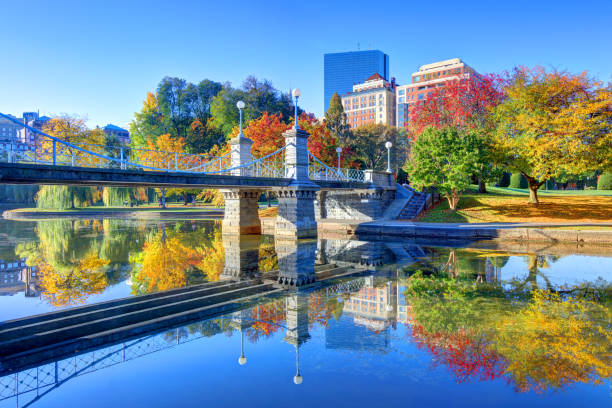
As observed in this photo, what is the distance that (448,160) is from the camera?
26.0 metres

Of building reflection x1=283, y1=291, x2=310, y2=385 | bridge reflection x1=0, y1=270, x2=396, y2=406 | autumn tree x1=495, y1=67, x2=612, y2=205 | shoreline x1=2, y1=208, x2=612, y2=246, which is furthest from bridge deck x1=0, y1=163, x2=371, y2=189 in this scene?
autumn tree x1=495, y1=67, x2=612, y2=205

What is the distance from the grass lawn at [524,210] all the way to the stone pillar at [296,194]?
28.9ft

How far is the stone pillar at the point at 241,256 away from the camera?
13234 mm

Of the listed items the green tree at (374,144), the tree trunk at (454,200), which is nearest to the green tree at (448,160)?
the tree trunk at (454,200)

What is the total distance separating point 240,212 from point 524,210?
17963 millimetres

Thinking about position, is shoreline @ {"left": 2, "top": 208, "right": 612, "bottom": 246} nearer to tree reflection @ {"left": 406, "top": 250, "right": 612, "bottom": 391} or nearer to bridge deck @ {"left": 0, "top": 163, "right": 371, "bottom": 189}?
bridge deck @ {"left": 0, "top": 163, "right": 371, "bottom": 189}

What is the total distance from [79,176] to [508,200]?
84.2 ft

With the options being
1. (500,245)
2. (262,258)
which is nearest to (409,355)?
(262,258)

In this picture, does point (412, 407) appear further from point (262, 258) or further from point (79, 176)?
point (79, 176)

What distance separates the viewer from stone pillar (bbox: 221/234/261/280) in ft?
43.4

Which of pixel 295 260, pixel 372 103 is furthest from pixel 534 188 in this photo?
pixel 372 103

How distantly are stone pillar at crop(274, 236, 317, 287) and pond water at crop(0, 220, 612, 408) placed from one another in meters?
1.02

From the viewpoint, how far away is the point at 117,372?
5883 millimetres

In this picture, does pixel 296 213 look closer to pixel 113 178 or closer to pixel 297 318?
pixel 113 178
